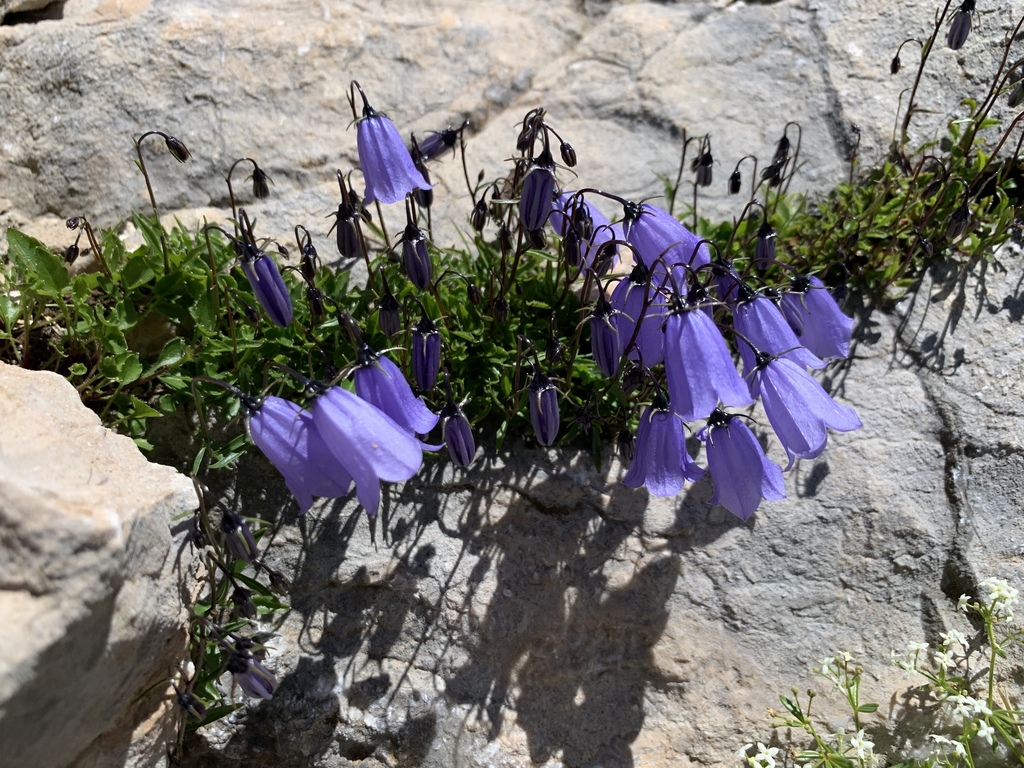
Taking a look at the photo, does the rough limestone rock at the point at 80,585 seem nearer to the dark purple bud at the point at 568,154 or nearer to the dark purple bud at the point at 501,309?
the dark purple bud at the point at 501,309

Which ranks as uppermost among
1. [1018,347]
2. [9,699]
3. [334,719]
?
[1018,347]

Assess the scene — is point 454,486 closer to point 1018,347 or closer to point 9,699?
point 9,699

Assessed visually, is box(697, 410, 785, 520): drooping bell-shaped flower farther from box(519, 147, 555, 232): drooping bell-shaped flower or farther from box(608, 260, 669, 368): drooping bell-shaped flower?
box(519, 147, 555, 232): drooping bell-shaped flower

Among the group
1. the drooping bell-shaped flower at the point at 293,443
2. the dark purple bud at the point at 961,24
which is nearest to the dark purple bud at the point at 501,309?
the drooping bell-shaped flower at the point at 293,443

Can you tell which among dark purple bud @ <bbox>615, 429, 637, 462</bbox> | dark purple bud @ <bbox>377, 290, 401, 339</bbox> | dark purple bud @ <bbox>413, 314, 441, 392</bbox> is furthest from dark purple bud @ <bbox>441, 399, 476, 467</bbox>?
dark purple bud @ <bbox>615, 429, 637, 462</bbox>

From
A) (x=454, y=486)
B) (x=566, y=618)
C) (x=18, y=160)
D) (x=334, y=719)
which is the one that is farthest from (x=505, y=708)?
(x=18, y=160)

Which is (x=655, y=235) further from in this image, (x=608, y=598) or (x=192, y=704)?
(x=192, y=704)

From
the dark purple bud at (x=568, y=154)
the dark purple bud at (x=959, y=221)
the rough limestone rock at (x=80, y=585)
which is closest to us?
the rough limestone rock at (x=80, y=585)
